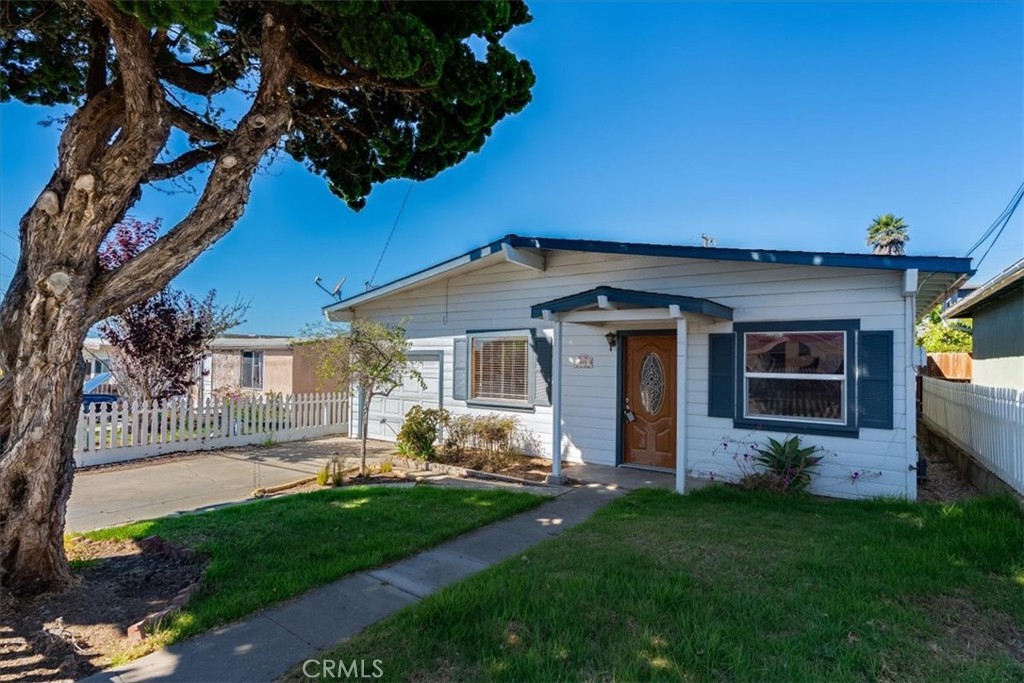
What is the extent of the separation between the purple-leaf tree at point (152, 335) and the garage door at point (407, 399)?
4059 millimetres

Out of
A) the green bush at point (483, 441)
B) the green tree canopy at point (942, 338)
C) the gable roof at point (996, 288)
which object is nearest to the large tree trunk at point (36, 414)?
the green bush at point (483, 441)

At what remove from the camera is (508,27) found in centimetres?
570

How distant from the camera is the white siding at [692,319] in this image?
20.9 ft

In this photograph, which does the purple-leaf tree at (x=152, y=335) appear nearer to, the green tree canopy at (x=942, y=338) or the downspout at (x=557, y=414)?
the downspout at (x=557, y=414)

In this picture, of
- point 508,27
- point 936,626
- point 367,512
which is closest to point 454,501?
point 367,512

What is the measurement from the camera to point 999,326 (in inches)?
396

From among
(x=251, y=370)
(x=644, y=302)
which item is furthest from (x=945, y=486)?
(x=251, y=370)

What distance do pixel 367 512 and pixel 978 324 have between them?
14211mm

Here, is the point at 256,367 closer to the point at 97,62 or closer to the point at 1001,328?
the point at 97,62

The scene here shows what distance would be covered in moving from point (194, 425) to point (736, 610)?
10356mm

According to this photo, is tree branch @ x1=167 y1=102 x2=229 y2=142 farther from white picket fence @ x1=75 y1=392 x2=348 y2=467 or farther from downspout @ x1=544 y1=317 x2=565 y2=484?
white picket fence @ x1=75 y1=392 x2=348 y2=467

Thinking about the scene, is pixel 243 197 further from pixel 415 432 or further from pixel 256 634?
pixel 415 432

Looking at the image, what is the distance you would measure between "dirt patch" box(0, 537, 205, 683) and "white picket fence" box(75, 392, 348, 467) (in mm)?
4582

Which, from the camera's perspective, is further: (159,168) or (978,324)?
(978,324)
